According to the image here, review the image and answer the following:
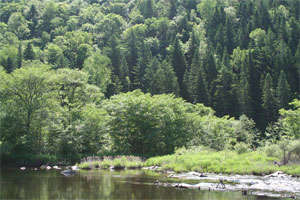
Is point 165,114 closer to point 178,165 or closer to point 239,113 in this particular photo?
point 178,165

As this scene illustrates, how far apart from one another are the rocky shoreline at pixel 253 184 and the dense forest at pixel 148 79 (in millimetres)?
18490

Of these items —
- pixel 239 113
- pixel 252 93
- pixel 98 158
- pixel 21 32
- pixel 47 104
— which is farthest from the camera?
pixel 21 32

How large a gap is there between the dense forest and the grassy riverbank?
1056 centimetres

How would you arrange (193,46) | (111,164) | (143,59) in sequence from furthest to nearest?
(193,46), (143,59), (111,164)

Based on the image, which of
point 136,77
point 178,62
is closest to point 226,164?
point 136,77

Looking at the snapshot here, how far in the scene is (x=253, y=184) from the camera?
79.1 feet

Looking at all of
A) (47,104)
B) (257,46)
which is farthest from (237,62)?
(47,104)

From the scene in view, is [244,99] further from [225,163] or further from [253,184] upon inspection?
[253,184]

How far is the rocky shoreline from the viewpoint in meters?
21.3

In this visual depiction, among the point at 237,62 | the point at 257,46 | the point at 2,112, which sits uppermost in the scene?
the point at 257,46

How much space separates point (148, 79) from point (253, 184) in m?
77.0

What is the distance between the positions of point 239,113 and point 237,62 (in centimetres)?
2465

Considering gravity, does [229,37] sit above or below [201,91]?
above

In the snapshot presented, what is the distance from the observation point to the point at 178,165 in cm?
3412
